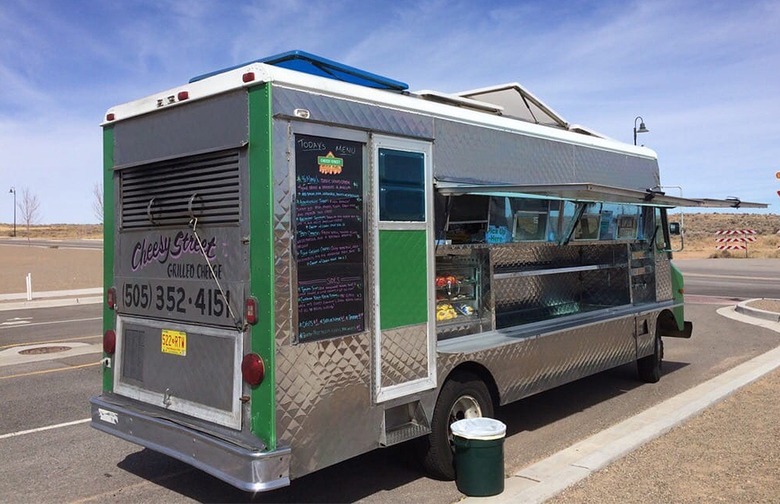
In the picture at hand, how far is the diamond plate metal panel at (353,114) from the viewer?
13.5 ft

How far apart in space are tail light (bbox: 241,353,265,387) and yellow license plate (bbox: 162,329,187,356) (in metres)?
0.74

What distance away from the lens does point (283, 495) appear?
499cm

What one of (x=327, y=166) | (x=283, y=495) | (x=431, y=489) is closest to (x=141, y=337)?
(x=283, y=495)

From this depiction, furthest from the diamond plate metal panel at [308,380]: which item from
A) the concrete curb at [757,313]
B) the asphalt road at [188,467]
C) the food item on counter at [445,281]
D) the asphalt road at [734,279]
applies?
the asphalt road at [734,279]

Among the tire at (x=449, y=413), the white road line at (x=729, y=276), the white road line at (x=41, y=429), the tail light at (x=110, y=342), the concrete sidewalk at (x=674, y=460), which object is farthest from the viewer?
the white road line at (x=729, y=276)

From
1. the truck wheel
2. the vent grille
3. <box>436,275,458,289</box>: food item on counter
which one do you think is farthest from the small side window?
the truck wheel

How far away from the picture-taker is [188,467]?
559 cm

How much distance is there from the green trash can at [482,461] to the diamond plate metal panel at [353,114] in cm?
220

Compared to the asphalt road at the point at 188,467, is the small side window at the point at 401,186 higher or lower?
higher

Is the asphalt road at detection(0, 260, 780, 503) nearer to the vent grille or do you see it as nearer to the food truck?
the food truck

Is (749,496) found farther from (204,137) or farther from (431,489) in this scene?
(204,137)

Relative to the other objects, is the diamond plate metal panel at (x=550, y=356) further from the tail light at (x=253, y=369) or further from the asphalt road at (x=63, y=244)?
the asphalt road at (x=63, y=244)

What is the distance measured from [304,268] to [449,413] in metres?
1.81

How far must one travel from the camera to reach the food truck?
161 inches
